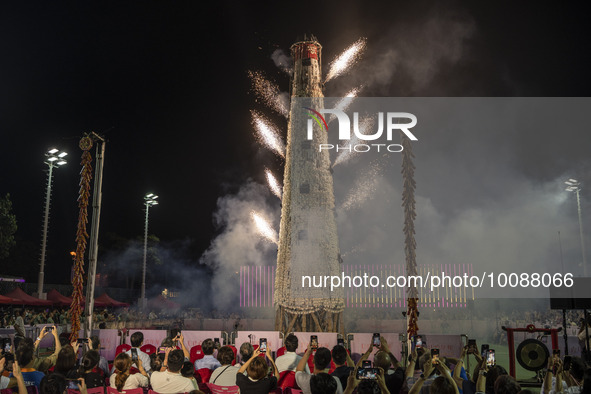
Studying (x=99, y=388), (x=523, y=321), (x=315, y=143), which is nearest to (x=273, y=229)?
(x=315, y=143)

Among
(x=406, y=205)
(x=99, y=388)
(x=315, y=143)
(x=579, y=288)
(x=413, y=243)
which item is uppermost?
(x=315, y=143)

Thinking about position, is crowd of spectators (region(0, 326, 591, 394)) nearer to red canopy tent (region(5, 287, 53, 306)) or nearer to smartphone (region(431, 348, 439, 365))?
smartphone (region(431, 348, 439, 365))

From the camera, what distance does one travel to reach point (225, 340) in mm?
18578

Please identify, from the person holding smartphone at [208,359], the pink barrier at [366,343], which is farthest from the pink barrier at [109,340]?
the person holding smartphone at [208,359]

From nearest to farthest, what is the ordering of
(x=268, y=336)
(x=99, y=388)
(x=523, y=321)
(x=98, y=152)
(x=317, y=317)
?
(x=99, y=388) → (x=268, y=336) → (x=98, y=152) → (x=317, y=317) → (x=523, y=321)

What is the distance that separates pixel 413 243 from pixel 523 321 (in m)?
17.6

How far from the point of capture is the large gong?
49.9ft

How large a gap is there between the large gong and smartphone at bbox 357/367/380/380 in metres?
10.2

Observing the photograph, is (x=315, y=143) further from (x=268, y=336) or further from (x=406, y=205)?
(x=268, y=336)

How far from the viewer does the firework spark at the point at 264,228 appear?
53625 mm

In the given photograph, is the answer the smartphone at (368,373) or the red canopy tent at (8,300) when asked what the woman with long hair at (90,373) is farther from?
the red canopy tent at (8,300)

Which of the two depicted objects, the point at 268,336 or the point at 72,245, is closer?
the point at 268,336

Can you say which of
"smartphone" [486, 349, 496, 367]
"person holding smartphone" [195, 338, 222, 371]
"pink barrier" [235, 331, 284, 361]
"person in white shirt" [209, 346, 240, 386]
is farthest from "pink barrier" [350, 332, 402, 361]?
"person in white shirt" [209, 346, 240, 386]

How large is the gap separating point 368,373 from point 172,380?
301 centimetres
